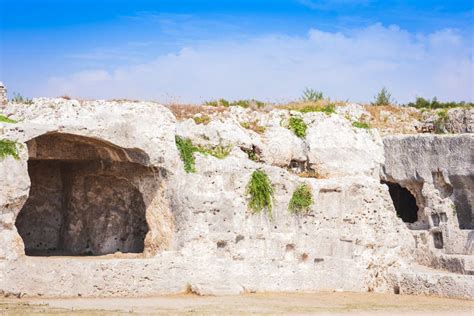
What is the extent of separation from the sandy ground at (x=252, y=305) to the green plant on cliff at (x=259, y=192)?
2314 mm

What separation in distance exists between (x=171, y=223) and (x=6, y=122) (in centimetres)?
486

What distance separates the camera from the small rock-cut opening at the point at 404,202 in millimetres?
29984

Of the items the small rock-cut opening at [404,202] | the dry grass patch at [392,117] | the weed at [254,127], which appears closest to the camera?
the weed at [254,127]

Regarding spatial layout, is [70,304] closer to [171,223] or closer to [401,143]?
[171,223]

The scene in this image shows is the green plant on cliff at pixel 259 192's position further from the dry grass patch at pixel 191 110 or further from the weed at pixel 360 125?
the weed at pixel 360 125

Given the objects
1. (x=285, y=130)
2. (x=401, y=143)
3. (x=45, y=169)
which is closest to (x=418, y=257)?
(x=401, y=143)

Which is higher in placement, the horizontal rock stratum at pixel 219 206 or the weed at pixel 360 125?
the weed at pixel 360 125

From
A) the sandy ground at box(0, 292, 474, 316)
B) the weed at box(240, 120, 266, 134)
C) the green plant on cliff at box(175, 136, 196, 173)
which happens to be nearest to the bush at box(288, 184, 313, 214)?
the sandy ground at box(0, 292, 474, 316)

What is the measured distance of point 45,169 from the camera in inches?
1014

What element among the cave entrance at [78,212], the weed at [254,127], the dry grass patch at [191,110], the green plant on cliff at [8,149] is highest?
the dry grass patch at [191,110]

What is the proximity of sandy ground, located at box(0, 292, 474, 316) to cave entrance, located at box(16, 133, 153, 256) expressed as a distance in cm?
478

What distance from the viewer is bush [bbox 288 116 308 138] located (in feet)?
86.2

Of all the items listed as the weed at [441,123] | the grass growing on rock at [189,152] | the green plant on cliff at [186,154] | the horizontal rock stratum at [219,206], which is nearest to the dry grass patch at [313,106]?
the horizontal rock stratum at [219,206]

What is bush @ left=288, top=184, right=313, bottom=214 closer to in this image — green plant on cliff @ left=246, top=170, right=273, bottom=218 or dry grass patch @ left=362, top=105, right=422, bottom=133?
green plant on cliff @ left=246, top=170, right=273, bottom=218
